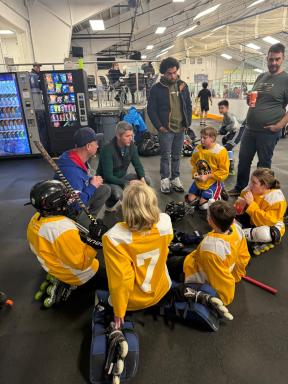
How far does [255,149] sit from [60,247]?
2.84m

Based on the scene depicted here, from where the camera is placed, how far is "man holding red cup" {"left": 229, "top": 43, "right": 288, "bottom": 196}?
2.95 meters

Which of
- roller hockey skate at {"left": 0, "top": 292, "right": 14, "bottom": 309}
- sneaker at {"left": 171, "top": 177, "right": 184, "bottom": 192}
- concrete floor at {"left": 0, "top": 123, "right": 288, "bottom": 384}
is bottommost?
concrete floor at {"left": 0, "top": 123, "right": 288, "bottom": 384}

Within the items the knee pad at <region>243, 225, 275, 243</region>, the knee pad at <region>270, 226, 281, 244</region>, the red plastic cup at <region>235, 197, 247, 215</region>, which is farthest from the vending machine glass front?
the knee pad at <region>270, 226, 281, 244</region>

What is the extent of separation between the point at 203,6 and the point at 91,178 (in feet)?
36.8

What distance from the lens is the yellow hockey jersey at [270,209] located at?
8.03 feet

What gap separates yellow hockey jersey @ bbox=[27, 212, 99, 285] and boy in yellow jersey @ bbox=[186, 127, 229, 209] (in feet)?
5.83

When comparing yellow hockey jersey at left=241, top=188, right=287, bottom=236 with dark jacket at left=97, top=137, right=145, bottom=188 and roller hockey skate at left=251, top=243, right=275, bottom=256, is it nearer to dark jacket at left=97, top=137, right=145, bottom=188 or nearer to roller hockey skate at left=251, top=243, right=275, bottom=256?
roller hockey skate at left=251, top=243, right=275, bottom=256

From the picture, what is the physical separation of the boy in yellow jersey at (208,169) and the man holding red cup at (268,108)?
552 mm

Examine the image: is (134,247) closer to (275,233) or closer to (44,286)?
(44,286)

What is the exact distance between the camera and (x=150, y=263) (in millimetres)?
1546

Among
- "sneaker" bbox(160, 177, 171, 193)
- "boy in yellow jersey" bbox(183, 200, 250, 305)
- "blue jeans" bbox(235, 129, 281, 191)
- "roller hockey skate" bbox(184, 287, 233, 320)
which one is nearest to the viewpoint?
"roller hockey skate" bbox(184, 287, 233, 320)

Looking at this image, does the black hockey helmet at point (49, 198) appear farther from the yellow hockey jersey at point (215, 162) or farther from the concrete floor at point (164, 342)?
the yellow hockey jersey at point (215, 162)

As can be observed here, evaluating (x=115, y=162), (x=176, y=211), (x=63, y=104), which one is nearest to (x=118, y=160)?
(x=115, y=162)

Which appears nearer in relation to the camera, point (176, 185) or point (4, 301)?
point (4, 301)
